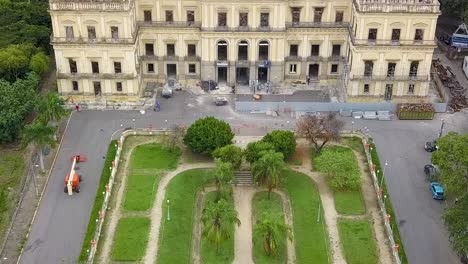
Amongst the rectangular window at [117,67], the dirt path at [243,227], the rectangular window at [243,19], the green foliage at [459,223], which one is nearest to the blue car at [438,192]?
the green foliage at [459,223]

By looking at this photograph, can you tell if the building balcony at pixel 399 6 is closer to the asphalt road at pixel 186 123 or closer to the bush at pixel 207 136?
the asphalt road at pixel 186 123

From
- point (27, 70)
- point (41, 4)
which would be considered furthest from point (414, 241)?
point (41, 4)

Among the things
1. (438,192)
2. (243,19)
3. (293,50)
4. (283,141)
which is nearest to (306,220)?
(283,141)

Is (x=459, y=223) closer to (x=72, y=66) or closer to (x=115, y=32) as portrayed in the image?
(x=115, y=32)

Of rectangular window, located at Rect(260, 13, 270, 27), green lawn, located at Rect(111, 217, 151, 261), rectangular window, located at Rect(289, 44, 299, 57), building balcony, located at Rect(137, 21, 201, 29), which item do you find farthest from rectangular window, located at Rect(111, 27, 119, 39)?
green lawn, located at Rect(111, 217, 151, 261)

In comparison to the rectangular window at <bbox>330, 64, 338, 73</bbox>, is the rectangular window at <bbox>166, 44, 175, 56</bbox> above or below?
above

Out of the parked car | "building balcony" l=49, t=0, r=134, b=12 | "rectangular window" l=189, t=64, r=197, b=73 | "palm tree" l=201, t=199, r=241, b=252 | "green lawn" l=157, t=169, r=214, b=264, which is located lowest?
"green lawn" l=157, t=169, r=214, b=264

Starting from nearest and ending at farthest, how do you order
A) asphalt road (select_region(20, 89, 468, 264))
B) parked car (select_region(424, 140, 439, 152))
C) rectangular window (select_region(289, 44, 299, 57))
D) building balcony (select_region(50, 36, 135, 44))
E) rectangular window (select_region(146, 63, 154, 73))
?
asphalt road (select_region(20, 89, 468, 264))
parked car (select_region(424, 140, 439, 152))
building balcony (select_region(50, 36, 135, 44))
rectangular window (select_region(289, 44, 299, 57))
rectangular window (select_region(146, 63, 154, 73))

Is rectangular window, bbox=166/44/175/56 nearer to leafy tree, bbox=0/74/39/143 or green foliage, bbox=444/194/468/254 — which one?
leafy tree, bbox=0/74/39/143
